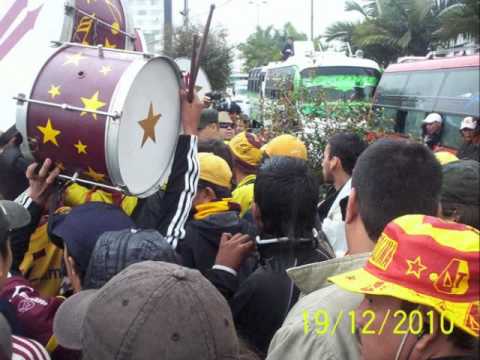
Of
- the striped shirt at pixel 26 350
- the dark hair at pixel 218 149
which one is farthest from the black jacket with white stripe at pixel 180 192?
the dark hair at pixel 218 149

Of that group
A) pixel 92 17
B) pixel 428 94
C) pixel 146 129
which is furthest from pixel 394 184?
pixel 428 94

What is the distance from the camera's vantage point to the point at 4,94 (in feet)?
8.46

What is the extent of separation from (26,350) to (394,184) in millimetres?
1155

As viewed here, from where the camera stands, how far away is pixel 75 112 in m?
2.33

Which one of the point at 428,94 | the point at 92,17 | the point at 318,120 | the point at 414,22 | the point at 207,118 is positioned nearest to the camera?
the point at 92,17

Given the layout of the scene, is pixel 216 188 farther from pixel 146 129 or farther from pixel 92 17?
pixel 92 17

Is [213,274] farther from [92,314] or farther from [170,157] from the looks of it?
[92,314]

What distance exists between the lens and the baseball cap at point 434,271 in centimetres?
128

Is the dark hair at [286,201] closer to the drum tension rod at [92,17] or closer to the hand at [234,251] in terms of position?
the hand at [234,251]

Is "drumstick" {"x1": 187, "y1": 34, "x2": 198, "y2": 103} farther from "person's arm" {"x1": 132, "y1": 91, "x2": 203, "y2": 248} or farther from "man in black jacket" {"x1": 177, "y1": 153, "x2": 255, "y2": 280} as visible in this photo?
"man in black jacket" {"x1": 177, "y1": 153, "x2": 255, "y2": 280}

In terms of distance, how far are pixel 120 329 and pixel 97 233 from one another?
903mm

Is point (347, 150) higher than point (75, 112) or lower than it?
lower

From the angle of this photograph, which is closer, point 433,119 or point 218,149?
point 218,149

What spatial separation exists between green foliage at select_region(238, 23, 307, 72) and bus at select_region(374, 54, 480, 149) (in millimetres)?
34888
